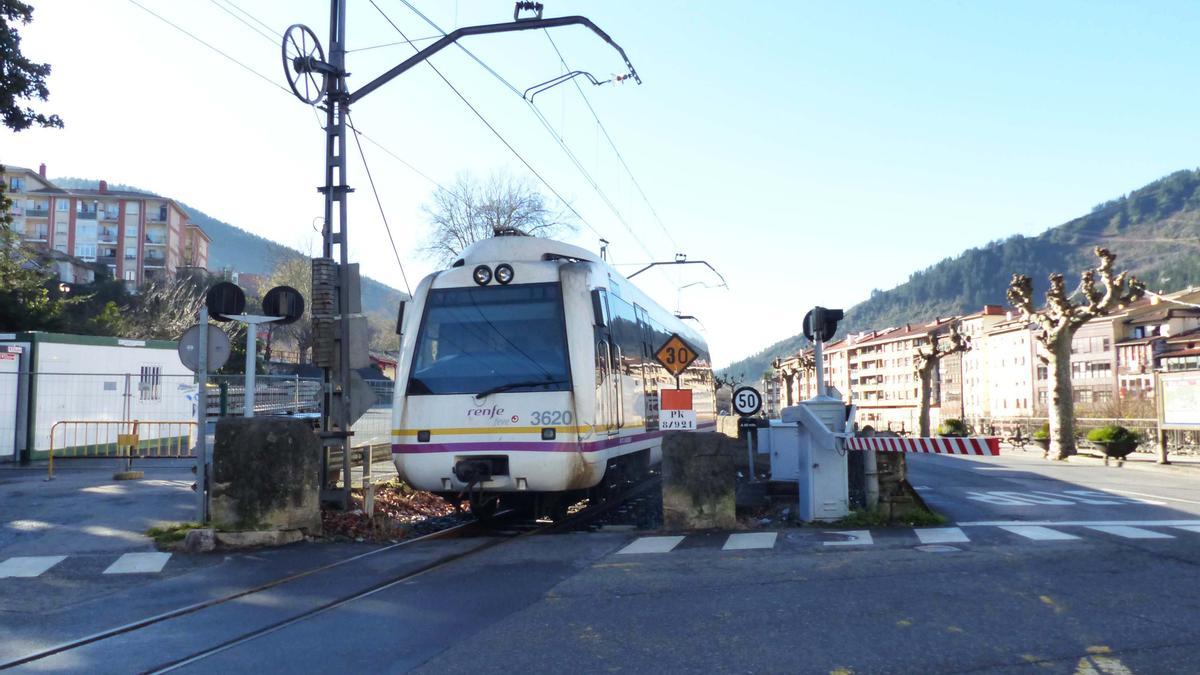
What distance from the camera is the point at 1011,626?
19.3 feet

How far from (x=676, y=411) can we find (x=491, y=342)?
2.60 meters

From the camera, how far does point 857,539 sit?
9688mm

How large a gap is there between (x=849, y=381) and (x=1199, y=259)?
297ft

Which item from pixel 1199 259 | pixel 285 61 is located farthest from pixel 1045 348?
pixel 1199 259

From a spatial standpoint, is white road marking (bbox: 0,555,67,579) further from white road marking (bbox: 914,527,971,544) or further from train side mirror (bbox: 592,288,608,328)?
white road marking (bbox: 914,527,971,544)

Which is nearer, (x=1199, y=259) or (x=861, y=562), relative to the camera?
(x=861, y=562)

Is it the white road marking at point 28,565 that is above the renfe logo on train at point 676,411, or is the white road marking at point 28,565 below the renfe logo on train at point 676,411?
below

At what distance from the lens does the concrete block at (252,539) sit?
32.2 feet

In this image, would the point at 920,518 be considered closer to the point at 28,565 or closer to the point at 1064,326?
the point at 28,565

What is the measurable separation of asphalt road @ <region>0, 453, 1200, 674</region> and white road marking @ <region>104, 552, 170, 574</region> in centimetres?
54

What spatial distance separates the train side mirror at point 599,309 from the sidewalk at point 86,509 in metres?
5.46

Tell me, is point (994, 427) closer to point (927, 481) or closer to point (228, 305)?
point (927, 481)

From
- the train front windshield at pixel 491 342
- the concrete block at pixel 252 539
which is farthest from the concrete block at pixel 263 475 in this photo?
the train front windshield at pixel 491 342

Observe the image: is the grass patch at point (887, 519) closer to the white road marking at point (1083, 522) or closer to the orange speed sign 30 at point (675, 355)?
the white road marking at point (1083, 522)
